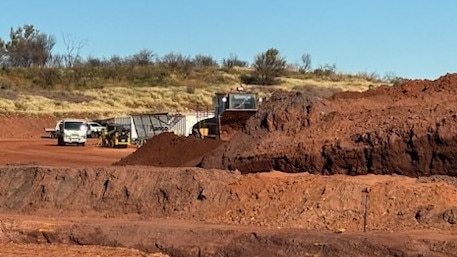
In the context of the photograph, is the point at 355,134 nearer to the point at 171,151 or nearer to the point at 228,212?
the point at 228,212

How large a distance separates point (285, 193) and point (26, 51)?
89698 mm

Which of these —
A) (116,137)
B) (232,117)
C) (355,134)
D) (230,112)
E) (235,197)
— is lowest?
(235,197)

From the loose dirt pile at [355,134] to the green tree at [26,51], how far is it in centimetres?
8270

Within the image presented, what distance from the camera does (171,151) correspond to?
2742 cm

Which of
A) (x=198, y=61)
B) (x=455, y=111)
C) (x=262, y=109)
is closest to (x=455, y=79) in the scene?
(x=455, y=111)

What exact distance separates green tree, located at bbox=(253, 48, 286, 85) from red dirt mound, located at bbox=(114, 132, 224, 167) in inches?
2458

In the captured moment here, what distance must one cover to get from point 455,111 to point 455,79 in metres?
3.60

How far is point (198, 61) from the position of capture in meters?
107

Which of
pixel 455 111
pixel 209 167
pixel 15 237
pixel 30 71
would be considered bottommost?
pixel 15 237

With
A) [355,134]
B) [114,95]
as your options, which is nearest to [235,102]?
[355,134]

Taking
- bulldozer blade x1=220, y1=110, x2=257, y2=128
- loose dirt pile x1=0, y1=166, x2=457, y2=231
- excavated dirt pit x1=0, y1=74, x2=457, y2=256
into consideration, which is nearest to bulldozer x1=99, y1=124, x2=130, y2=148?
bulldozer blade x1=220, y1=110, x2=257, y2=128

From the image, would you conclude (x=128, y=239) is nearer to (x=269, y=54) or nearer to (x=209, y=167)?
(x=209, y=167)

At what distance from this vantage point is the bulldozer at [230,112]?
37.8 meters

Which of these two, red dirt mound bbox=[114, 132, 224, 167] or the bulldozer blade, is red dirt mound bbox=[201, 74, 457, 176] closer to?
red dirt mound bbox=[114, 132, 224, 167]
